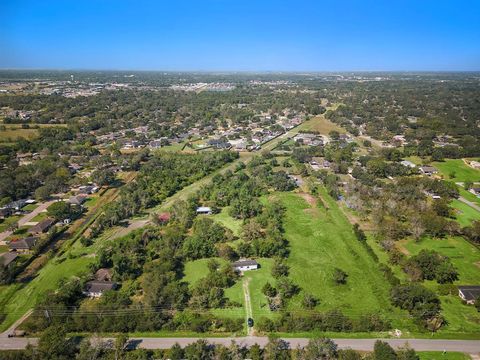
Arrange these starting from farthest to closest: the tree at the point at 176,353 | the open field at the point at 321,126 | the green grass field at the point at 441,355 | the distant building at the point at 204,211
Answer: the open field at the point at 321,126 < the distant building at the point at 204,211 < the green grass field at the point at 441,355 < the tree at the point at 176,353

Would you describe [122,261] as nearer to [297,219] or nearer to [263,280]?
[263,280]

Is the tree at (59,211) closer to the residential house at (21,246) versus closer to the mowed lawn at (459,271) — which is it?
the residential house at (21,246)

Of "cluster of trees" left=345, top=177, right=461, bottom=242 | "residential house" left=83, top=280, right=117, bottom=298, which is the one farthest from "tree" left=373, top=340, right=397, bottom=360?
"residential house" left=83, top=280, right=117, bottom=298

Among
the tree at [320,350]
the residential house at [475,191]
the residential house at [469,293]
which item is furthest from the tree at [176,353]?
the residential house at [475,191]

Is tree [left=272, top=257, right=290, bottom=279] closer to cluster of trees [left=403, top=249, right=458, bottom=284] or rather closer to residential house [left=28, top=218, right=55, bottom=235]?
cluster of trees [left=403, top=249, right=458, bottom=284]

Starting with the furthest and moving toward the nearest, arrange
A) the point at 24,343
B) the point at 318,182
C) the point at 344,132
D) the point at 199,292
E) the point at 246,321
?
the point at 344,132
the point at 318,182
the point at 199,292
the point at 246,321
the point at 24,343

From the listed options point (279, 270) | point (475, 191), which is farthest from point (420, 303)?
point (475, 191)

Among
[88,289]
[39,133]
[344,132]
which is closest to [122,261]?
[88,289]
